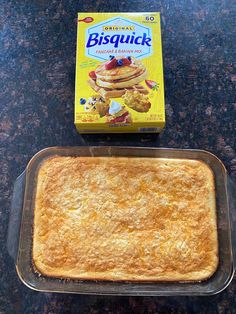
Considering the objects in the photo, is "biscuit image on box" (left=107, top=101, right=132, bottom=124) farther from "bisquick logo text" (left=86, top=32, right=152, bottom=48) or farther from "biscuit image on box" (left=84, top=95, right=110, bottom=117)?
"bisquick logo text" (left=86, top=32, right=152, bottom=48)

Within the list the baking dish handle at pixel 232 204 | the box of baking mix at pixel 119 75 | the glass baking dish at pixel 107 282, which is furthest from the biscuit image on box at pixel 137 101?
the baking dish handle at pixel 232 204

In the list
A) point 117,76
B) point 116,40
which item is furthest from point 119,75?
point 116,40

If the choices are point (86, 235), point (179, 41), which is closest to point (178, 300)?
point (86, 235)

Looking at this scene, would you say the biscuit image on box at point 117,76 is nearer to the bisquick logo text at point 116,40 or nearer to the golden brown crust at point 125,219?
the bisquick logo text at point 116,40

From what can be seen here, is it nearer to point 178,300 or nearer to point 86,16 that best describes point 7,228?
point 178,300

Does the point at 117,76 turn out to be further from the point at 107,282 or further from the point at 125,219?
the point at 107,282

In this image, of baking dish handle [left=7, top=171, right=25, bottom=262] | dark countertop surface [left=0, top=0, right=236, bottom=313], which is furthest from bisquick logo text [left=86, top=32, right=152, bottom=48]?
baking dish handle [left=7, top=171, right=25, bottom=262]
